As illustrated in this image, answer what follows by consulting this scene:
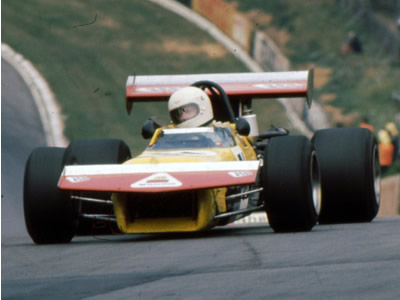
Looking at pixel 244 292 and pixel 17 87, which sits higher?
pixel 244 292

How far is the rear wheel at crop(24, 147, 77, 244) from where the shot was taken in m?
10.8

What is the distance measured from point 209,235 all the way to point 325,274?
4199 mm

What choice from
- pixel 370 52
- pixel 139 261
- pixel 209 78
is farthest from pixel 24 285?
pixel 370 52

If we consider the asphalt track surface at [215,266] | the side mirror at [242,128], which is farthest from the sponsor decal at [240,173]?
the side mirror at [242,128]

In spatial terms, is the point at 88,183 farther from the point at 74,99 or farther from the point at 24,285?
the point at 74,99

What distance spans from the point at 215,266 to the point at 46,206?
337 cm

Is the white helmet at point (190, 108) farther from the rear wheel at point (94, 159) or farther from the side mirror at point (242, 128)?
the rear wheel at point (94, 159)

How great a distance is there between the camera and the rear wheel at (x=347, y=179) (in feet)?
40.3

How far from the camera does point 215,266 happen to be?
783 centimetres

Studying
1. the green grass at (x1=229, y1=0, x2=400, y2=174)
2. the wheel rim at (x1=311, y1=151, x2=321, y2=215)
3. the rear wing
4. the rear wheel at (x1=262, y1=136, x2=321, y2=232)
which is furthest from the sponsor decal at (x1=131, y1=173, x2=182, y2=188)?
the green grass at (x1=229, y1=0, x2=400, y2=174)

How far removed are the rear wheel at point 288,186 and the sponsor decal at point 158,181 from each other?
0.98 meters

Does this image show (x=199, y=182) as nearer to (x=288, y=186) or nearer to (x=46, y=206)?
(x=288, y=186)

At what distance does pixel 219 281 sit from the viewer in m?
6.89

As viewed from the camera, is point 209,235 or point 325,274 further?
point 209,235
